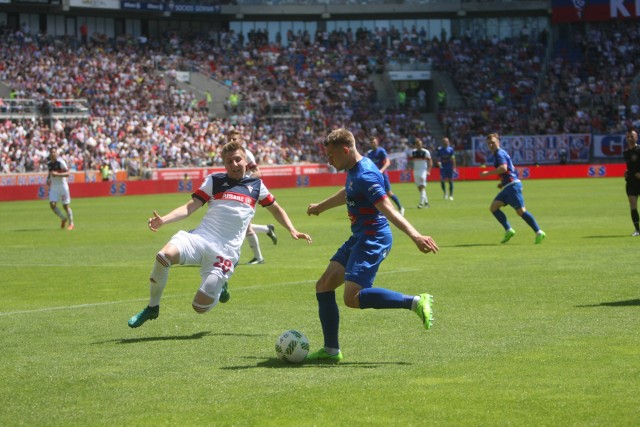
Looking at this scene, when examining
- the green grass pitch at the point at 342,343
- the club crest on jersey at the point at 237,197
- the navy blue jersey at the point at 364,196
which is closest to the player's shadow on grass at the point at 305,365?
the green grass pitch at the point at 342,343

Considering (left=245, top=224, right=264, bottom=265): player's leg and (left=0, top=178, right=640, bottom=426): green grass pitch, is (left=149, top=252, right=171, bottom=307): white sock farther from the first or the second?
(left=245, top=224, right=264, bottom=265): player's leg

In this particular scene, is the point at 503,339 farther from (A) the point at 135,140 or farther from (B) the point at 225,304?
(A) the point at 135,140

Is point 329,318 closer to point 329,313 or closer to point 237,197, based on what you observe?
point 329,313

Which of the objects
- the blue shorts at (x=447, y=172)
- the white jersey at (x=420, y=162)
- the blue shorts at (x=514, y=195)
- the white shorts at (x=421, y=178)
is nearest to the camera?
the blue shorts at (x=514, y=195)

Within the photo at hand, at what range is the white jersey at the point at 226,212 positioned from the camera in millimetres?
10938

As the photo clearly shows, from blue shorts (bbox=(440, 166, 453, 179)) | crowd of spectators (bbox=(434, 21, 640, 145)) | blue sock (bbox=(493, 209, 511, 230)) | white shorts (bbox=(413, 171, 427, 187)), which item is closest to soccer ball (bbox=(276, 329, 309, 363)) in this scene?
blue sock (bbox=(493, 209, 511, 230))

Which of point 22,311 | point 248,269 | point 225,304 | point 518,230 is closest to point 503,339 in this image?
point 225,304

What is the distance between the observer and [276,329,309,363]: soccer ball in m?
9.30

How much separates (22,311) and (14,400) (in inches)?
219

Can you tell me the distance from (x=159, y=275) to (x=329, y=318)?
7.40 ft

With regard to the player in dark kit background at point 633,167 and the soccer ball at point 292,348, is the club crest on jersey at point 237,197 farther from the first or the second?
the player in dark kit background at point 633,167

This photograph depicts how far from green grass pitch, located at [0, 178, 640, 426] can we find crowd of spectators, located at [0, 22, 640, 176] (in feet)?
119

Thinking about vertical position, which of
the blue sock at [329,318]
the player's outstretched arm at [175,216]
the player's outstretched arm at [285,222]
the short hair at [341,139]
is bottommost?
the blue sock at [329,318]

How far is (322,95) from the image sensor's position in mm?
71812
